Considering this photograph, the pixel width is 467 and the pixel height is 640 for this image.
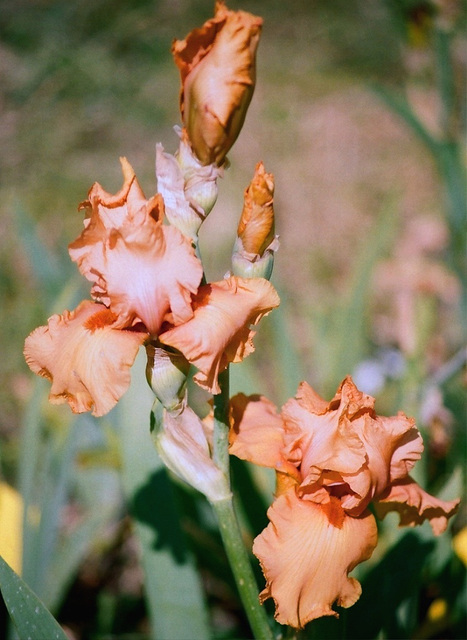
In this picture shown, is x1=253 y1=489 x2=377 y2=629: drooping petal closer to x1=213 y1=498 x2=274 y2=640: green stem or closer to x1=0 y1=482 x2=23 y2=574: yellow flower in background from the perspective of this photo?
x1=213 y1=498 x2=274 y2=640: green stem

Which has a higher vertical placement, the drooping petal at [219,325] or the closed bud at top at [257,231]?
the closed bud at top at [257,231]

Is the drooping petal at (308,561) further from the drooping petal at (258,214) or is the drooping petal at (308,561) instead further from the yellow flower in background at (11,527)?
the yellow flower in background at (11,527)

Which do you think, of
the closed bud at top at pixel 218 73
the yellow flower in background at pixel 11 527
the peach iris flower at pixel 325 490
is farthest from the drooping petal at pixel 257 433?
the yellow flower in background at pixel 11 527

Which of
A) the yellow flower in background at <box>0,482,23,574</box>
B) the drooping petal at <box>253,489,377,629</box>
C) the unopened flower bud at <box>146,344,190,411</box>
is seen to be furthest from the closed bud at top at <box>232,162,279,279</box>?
the yellow flower in background at <box>0,482,23,574</box>

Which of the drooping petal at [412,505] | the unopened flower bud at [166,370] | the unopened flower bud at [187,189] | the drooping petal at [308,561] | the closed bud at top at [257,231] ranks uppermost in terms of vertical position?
the unopened flower bud at [187,189]

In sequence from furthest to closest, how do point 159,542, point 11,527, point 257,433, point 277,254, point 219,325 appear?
point 277,254, point 11,527, point 159,542, point 257,433, point 219,325

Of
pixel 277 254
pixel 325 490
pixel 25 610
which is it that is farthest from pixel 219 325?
pixel 277 254

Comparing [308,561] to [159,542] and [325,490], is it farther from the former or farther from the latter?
[159,542]
